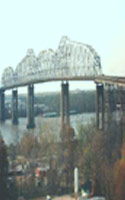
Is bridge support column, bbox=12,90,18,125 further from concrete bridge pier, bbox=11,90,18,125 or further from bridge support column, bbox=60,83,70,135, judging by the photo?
bridge support column, bbox=60,83,70,135

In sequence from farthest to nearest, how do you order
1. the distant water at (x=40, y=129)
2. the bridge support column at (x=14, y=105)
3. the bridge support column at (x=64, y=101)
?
the bridge support column at (x=14, y=105) → the bridge support column at (x=64, y=101) → the distant water at (x=40, y=129)

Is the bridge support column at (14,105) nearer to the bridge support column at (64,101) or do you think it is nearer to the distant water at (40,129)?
the distant water at (40,129)

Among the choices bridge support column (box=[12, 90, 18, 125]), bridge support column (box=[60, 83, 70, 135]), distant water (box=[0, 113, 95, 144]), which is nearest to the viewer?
distant water (box=[0, 113, 95, 144])

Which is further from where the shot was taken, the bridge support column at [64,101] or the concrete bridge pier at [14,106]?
the concrete bridge pier at [14,106]

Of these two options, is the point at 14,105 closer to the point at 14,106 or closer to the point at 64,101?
the point at 14,106

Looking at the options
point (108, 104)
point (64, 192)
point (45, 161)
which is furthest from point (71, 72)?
point (64, 192)

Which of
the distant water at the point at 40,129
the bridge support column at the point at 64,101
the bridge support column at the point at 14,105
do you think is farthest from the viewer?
the bridge support column at the point at 14,105

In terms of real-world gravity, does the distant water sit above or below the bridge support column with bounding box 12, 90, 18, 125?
below

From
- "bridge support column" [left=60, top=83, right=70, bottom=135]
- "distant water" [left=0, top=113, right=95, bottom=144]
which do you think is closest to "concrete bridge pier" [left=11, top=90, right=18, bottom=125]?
"distant water" [left=0, top=113, right=95, bottom=144]

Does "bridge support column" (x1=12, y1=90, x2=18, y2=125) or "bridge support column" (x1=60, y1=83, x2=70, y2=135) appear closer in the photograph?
"bridge support column" (x1=60, y1=83, x2=70, y2=135)

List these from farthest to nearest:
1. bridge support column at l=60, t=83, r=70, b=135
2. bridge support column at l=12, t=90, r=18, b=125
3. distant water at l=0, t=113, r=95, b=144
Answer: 1. bridge support column at l=12, t=90, r=18, b=125
2. bridge support column at l=60, t=83, r=70, b=135
3. distant water at l=0, t=113, r=95, b=144

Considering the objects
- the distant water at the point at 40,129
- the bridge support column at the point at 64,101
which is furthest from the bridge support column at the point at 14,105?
the bridge support column at the point at 64,101

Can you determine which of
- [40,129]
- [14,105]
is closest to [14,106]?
[14,105]

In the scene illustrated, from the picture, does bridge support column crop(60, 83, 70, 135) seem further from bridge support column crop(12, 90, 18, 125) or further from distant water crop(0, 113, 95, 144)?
bridge support column crop(12, 90, 18, 125)
